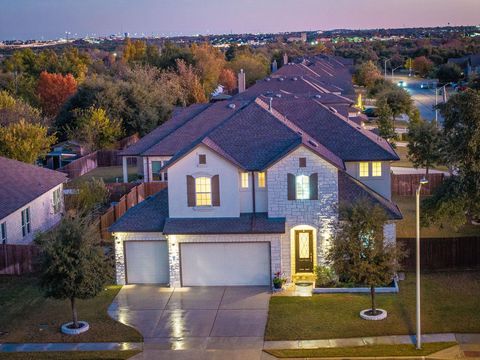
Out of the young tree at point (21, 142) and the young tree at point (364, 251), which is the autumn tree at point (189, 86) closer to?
the young tree at point (21, 142)

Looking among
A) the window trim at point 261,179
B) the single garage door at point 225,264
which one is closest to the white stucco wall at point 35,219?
the single garage door at point 225,264

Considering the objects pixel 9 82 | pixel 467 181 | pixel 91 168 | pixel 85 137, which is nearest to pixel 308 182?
pixel 467 181

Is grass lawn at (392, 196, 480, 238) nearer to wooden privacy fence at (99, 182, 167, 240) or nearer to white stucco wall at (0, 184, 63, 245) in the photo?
wooden privacy fence at (99, 182, 167, 240)

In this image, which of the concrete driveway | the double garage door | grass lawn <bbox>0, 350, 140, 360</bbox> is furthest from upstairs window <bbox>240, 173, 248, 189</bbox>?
grass lawn <bbox>0, 350, 140, 360</bbox>

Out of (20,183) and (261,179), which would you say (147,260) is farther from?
(20,183)

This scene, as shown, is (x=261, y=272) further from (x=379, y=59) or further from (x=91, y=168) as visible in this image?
(x=379, y=59)

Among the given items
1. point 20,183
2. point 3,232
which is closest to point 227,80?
point 20,183
